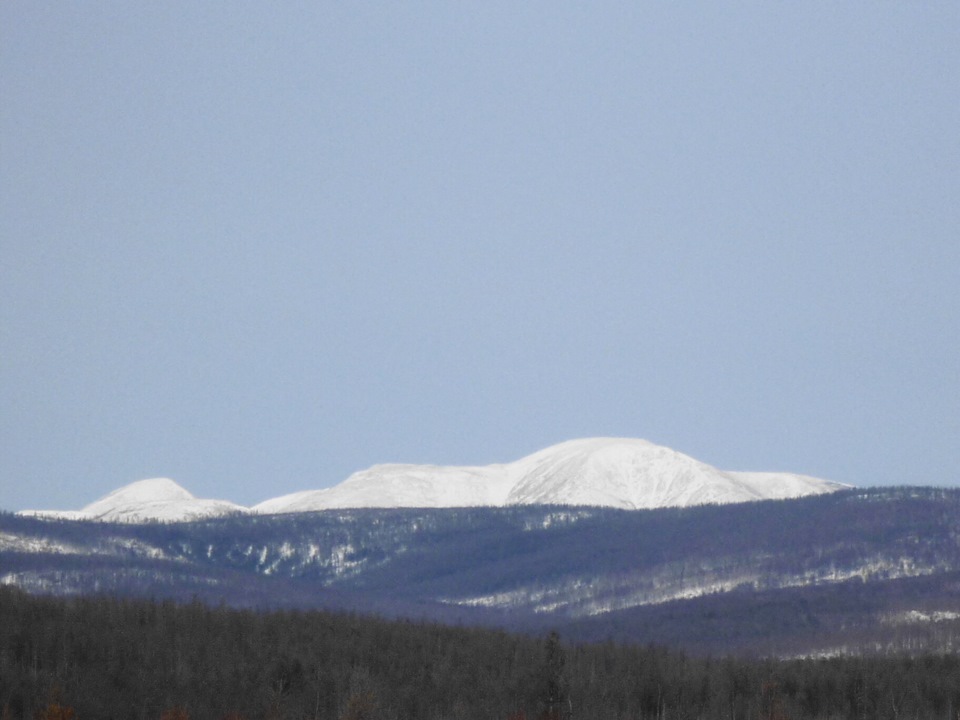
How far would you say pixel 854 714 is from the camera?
38344 millimetres

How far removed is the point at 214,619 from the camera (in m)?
39.1

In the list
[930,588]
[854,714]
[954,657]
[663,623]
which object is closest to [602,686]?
[854,714]

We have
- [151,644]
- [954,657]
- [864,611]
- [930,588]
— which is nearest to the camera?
[151,644]

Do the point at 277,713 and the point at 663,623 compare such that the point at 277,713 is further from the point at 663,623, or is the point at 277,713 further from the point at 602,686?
the point at 663,623

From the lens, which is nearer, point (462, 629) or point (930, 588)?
point (462, 629)

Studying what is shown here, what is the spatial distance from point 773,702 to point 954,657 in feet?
52.1

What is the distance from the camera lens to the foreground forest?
30656 mm

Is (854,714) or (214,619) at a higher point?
(214,619)

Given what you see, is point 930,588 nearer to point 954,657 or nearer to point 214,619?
point 954,657

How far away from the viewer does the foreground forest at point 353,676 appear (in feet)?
101

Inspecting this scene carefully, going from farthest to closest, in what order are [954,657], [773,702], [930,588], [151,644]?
[930,588] → [954,657] → [773,702] → [151,644]

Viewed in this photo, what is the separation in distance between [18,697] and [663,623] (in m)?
138

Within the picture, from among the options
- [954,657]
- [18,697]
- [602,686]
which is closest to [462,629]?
[602,686]

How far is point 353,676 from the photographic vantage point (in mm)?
33719
